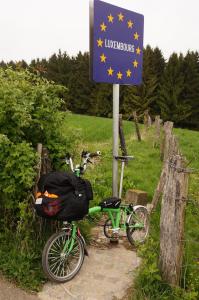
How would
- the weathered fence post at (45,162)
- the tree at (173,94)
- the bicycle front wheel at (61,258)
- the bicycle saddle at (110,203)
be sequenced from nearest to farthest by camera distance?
the bicycle front wheel at (61,258)
the weathered fence post at (45,162)
the bicycle saddle at (110,203)
the tree at (173,94)

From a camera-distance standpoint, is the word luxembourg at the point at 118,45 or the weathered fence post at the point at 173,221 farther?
the word luxembourg at the point at 118,45

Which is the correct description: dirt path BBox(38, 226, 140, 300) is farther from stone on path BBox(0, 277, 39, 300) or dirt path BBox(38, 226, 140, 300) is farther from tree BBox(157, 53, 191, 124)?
tree BBox(157, 53, 191, 124)

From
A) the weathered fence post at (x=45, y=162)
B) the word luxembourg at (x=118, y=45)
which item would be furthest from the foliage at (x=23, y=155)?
the word luxembourg at (x=118, y=45)

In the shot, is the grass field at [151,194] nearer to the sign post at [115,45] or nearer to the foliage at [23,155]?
the foliage at [23,155]

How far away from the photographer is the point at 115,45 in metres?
5.34

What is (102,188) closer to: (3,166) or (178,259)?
(3,166)

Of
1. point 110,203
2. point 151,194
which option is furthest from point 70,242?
point 151,194

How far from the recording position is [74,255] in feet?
15.8

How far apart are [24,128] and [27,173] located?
31.9 inches

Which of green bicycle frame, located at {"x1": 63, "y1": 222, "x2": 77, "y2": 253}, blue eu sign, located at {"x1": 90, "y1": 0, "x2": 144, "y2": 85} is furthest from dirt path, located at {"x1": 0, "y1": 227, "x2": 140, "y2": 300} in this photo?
blue eu sign, located at {"x1": 90, "y1": 0, "x2": 144, "y2": 85}

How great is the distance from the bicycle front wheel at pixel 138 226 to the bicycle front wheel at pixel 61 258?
100 cm

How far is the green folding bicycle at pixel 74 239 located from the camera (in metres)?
4.52

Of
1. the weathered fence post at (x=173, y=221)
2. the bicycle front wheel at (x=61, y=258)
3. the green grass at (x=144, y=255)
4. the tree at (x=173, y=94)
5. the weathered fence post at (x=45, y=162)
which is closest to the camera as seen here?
the weathered fence post at (x=173, y=221)

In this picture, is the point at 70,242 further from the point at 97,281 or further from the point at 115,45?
the point at 115,45
